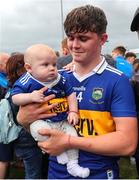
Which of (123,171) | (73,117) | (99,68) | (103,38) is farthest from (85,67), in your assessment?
(123,171)

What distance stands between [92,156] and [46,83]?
54 cm

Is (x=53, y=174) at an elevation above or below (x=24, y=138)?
above

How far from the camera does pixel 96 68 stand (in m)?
2.13

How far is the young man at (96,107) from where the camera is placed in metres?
2.00

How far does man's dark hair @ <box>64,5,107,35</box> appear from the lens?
2039 millimetres

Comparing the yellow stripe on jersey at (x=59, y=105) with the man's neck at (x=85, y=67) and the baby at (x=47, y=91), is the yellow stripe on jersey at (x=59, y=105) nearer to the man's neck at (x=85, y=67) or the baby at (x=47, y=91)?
the baby at (x=47, y=91)

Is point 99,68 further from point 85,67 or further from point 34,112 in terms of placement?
point 34,112

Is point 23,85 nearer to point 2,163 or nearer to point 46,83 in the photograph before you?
point 46,83

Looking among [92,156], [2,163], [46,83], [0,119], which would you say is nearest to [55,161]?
[92,156]

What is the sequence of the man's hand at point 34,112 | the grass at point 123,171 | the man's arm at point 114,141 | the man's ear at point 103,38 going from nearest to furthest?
the man's arm at point 114,141 → the man's ear at point 103,38 → the man's hand at point 34,112 → the grass at point 123,171

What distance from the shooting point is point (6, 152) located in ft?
14.5

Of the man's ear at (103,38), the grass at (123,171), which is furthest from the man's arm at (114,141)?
the grass at (123,171)

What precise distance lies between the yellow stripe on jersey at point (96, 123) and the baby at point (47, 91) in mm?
60

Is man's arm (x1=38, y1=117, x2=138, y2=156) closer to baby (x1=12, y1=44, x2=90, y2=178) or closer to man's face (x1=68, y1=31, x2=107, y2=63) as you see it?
baby (x1=12, y1=44, x2=90, y2=178)
